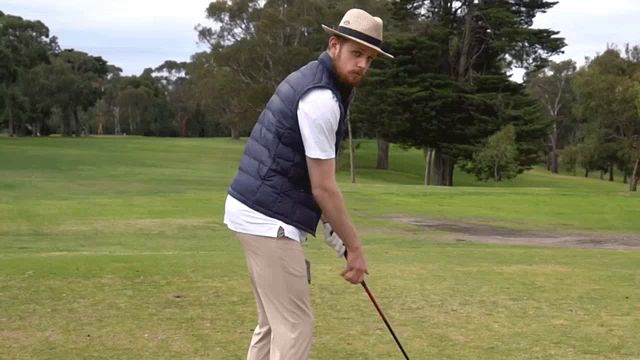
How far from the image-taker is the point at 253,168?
371 centimetres

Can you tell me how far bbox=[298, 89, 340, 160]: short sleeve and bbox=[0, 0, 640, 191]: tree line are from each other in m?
36.9

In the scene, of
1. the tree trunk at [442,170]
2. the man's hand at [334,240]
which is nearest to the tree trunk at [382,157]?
the tree trunk at [442,170]

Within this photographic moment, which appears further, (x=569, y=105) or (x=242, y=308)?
(x=569, y=105)

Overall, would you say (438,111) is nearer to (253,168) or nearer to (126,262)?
(126,262)

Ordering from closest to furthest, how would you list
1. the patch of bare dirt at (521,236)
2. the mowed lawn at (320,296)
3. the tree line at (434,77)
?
the mowed lawn at (320,296) → the patch of bare dirt at (521,236) → the tree line at (434,77)

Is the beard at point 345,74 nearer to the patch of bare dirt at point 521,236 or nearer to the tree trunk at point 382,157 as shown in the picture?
the patch of bare dirt at point 521,236

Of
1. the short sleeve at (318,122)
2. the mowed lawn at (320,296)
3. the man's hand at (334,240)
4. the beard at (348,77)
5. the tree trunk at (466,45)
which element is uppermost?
the tree trunk at (466,45)

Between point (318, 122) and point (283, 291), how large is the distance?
84 cm

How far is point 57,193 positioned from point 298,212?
22.2 metres

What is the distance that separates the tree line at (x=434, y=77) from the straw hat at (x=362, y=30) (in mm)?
36696

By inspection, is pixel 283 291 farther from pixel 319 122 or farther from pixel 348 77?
pixel 348 77

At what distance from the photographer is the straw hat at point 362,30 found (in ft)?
11.8

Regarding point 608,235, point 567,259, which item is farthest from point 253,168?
point 608,235

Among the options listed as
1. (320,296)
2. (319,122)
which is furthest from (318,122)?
(320,296)
